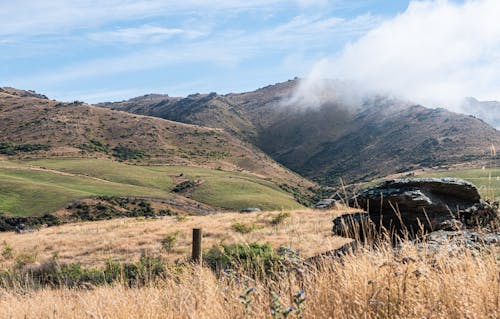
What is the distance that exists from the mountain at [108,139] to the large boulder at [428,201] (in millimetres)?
137306

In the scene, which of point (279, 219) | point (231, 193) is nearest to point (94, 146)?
point (231, 193)

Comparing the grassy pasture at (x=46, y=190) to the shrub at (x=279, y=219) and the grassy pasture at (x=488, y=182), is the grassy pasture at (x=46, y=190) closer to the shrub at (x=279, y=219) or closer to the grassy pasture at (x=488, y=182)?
the shrub at (x=279, y=219)

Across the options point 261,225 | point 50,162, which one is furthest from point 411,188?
point 50,162

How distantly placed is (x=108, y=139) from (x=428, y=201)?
168m

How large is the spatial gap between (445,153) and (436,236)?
622ft

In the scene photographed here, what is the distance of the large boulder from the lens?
11.2 m

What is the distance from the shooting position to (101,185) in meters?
103

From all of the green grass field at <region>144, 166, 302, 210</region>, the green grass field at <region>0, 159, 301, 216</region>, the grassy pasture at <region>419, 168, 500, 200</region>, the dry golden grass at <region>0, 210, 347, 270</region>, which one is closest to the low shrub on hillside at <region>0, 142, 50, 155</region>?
the green grass field at <region>0, 159, 301, 216</region>

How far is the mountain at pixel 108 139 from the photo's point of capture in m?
146

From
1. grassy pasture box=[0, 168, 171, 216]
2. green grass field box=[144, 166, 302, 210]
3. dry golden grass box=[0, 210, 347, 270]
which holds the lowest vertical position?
green grass field box=[144, 166, 302, 210]

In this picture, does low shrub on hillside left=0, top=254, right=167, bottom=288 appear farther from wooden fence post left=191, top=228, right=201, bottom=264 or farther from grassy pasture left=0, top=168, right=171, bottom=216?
grassy pasture left=0, top=168, right=171, bottom=216

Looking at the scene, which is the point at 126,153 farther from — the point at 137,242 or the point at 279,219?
the point at 137,242

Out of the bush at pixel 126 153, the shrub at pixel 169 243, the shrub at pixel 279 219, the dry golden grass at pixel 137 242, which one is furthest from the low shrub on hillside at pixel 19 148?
the shrub at pixel 169 243

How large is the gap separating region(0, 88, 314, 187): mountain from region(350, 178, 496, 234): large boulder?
450ft
